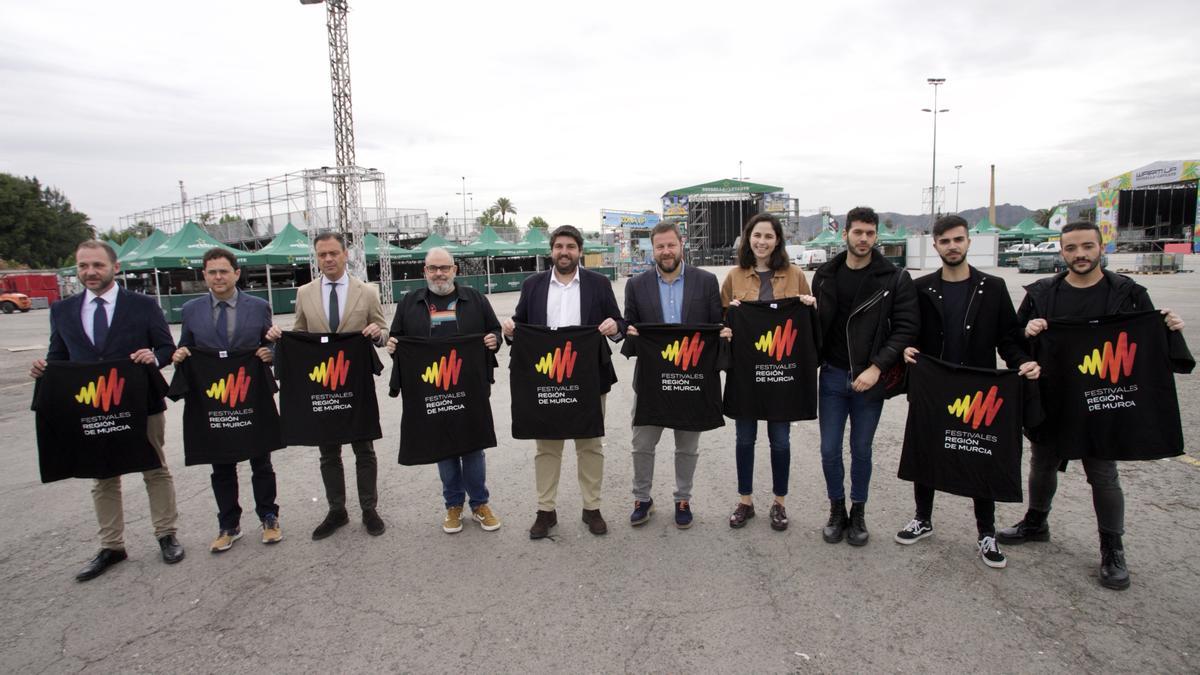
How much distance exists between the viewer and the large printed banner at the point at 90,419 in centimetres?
378

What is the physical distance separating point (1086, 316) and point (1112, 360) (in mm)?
275

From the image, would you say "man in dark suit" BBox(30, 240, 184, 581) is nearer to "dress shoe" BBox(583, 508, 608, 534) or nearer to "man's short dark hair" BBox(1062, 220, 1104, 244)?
"dress shoe" BBox(583, 508, 608, 534)

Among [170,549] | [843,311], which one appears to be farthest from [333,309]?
[843,311]

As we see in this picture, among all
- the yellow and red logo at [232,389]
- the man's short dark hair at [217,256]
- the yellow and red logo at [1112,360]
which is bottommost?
the yellow and red logo at [232,389]

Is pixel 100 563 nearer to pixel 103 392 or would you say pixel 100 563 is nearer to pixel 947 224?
pixel 103 392

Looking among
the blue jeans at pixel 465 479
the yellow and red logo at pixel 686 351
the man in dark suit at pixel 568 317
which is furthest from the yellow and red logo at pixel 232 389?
the yellow and red logo at pixel 686 351

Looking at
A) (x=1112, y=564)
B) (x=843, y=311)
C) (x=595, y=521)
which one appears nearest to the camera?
(x=1112, y=564)

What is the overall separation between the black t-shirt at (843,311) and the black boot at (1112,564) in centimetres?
162

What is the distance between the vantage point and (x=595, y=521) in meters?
4.17

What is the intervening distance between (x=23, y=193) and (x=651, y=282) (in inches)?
2633

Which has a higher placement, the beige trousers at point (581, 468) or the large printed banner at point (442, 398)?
the large printed banner at point (442, 398)

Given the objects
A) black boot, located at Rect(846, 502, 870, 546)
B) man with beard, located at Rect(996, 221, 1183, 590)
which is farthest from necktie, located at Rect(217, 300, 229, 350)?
man with beard, located at Rect(996, 221, 1183, 590)

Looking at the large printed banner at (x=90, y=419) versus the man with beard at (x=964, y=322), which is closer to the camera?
the man with beard at (x=964, y=322)

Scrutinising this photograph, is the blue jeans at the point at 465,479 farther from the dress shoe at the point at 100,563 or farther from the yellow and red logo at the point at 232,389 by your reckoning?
the dress shoe at the point at 100,563
